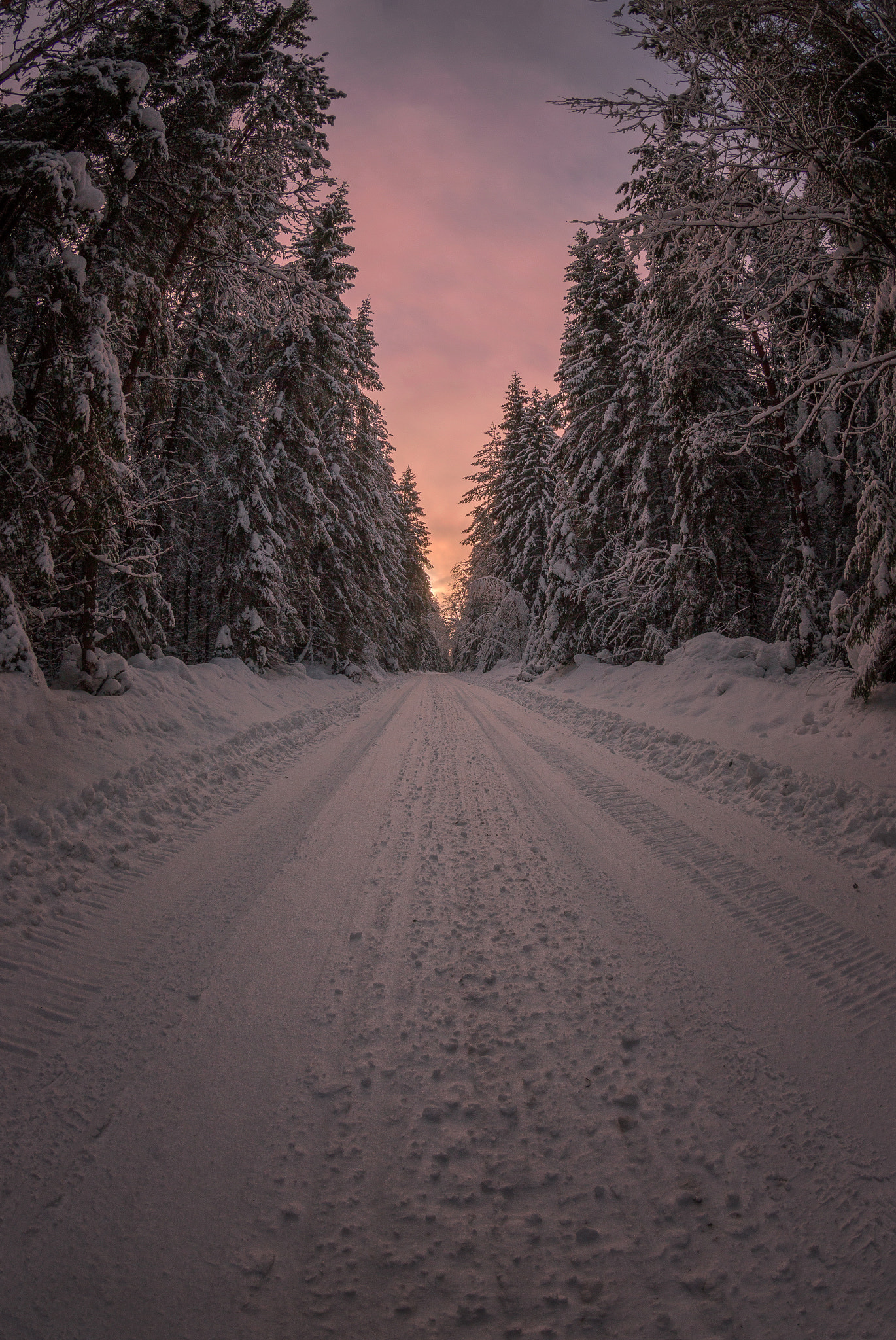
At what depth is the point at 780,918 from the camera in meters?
→ 3.44

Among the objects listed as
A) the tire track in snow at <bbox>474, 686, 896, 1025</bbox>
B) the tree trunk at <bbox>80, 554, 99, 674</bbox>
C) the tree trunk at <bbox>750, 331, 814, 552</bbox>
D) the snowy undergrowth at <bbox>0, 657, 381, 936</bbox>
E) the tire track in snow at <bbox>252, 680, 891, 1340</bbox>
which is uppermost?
the tree trunk at <bbox>750, 331, 814, 552</bbox>

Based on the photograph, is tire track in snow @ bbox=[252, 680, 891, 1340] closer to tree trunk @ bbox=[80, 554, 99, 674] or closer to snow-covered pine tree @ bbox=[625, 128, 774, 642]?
tree trunk @ bbox=[80, 554, 99, 674]

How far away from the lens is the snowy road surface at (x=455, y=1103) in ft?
5.14

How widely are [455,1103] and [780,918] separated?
98.6 inches

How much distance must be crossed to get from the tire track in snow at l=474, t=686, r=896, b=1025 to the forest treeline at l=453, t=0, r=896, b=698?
3.67m

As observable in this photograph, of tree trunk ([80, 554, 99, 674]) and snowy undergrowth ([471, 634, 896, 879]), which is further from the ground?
tree trunk ([80, 554, 99, 674])

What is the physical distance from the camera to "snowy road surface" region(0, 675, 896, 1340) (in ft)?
5.14

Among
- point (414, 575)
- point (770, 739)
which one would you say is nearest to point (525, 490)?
point (414, 575)

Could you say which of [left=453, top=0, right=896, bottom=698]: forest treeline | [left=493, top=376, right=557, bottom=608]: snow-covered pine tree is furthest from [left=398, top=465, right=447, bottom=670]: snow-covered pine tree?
[left=453, top=0, right=896, bottom=698]: forest treeline

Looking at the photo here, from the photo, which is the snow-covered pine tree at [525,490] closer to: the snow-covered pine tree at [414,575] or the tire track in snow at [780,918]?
the snow-covered pine tree at [414,575]

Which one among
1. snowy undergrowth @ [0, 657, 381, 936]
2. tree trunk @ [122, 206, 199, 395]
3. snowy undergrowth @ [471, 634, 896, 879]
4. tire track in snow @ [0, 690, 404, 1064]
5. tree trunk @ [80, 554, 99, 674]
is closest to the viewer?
tire track in snow @ [0, 690, 404, 1064]

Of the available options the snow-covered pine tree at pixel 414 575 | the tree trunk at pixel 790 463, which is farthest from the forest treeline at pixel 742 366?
the snow-covered pine tree at pixel 414 575

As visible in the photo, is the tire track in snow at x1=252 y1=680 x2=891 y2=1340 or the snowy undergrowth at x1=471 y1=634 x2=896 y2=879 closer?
the tire track in snow at x1=252 y1=680 x2=891 y2=1340

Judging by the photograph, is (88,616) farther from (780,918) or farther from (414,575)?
(414,575)
